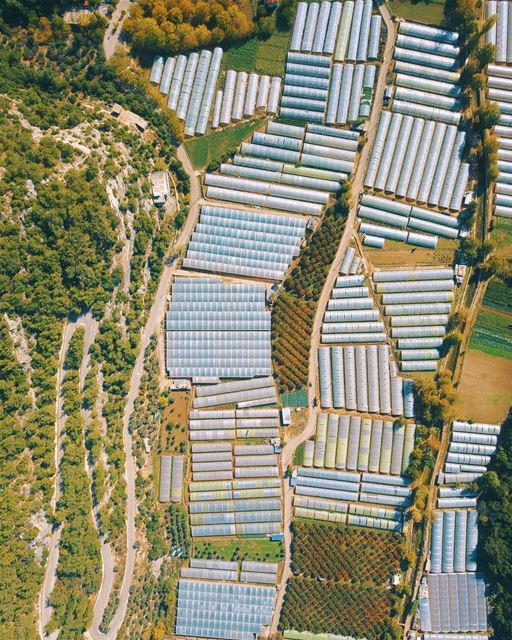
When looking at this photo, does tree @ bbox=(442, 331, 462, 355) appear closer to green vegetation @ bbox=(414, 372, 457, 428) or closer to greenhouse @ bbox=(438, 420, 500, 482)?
green vegetation @ bbox=(414, 372, 457, 428)

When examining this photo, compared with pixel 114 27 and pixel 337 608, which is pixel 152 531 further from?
pixel 114 27

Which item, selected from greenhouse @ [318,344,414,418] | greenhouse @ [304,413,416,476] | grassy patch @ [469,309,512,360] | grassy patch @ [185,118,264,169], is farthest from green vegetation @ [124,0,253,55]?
greenhouse @ [304,413,416,476]

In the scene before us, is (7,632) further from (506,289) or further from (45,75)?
(506,289)

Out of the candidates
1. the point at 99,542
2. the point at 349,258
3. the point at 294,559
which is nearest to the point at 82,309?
the point at 99,542

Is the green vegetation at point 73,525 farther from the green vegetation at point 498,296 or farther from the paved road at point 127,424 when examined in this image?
the green vegetation at point 498,296

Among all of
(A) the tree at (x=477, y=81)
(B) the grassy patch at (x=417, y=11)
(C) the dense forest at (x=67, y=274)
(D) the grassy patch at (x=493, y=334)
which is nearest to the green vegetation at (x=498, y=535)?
(D) the grassy patch at (x=493, y=334)
